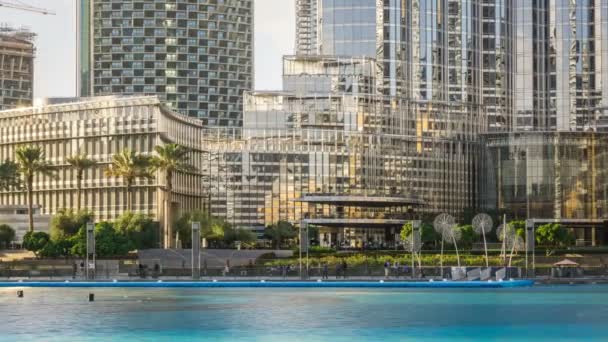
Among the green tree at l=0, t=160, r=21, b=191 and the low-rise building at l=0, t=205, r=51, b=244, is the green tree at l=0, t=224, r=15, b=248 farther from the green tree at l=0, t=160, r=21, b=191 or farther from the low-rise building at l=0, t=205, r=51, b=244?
the low-rise building at l=0, t=205, r=51, b=244

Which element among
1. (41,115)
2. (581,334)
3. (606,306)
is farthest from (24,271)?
(41,115)

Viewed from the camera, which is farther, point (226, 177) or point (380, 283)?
point (226, 177)

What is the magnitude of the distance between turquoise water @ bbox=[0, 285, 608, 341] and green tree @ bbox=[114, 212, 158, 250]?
55324 mm

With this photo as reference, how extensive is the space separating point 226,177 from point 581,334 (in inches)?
5549

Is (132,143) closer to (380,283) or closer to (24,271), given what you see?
(24,271)

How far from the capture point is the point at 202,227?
537 ft

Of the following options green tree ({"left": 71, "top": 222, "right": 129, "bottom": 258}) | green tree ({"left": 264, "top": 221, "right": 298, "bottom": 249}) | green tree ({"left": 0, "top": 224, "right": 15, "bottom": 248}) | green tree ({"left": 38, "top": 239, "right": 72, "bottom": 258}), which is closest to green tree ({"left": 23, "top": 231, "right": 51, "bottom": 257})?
green tree ({"left": 38, "top": 239, "right": 72, "bottom": 258})

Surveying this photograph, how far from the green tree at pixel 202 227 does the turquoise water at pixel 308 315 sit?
232 feet

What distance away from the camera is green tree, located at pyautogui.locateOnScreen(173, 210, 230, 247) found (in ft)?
533

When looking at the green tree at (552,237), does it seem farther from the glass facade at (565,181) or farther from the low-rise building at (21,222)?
the low-rise building at (21,222)

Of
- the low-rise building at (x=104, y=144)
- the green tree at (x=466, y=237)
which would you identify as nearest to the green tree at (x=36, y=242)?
the low-rise building at (x=104, y=144)

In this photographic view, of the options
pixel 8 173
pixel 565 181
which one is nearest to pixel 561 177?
pixel 565 181

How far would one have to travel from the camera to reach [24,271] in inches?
4188

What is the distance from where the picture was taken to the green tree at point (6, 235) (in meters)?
156
